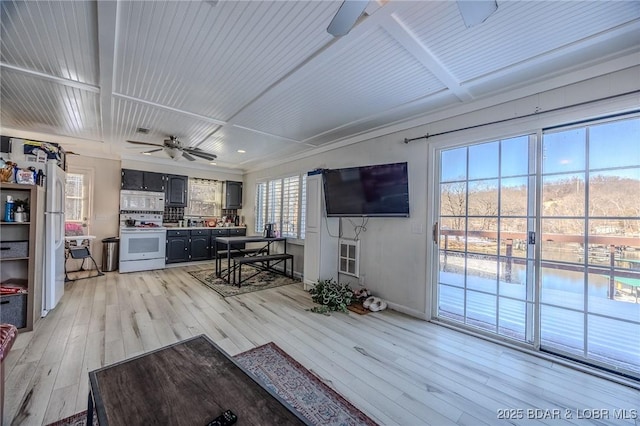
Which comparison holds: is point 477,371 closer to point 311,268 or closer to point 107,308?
point 311,268

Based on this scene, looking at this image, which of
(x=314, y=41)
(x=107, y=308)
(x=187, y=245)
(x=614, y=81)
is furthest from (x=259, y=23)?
(x=187, y=245)

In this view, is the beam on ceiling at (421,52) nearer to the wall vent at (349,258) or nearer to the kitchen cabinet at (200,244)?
the wall vent at (349,258)

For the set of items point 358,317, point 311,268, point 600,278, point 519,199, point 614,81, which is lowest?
point 358,317

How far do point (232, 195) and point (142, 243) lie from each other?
102 inches

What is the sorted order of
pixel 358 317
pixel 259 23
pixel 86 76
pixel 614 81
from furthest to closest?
pixel 358 317 < pixel 86 76 < pixel 614 81 < pixel 259 23

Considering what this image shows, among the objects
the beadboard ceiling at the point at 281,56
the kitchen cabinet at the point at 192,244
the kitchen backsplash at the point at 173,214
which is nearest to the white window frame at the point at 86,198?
the kitchen backsplash at the point at 173,214

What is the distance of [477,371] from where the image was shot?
223 centimetres

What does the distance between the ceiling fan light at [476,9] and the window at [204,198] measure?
278 inches

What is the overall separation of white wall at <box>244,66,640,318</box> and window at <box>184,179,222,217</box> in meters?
4.09

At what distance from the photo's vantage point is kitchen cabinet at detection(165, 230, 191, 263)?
20.0ft

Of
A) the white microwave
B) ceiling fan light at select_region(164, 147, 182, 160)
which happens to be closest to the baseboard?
ceiling fan light at select_region(164, 147, 182, 160)

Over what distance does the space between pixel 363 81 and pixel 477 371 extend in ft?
9.48

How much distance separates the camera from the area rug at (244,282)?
172 inches

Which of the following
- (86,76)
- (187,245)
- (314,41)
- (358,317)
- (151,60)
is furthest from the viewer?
(187,245)
